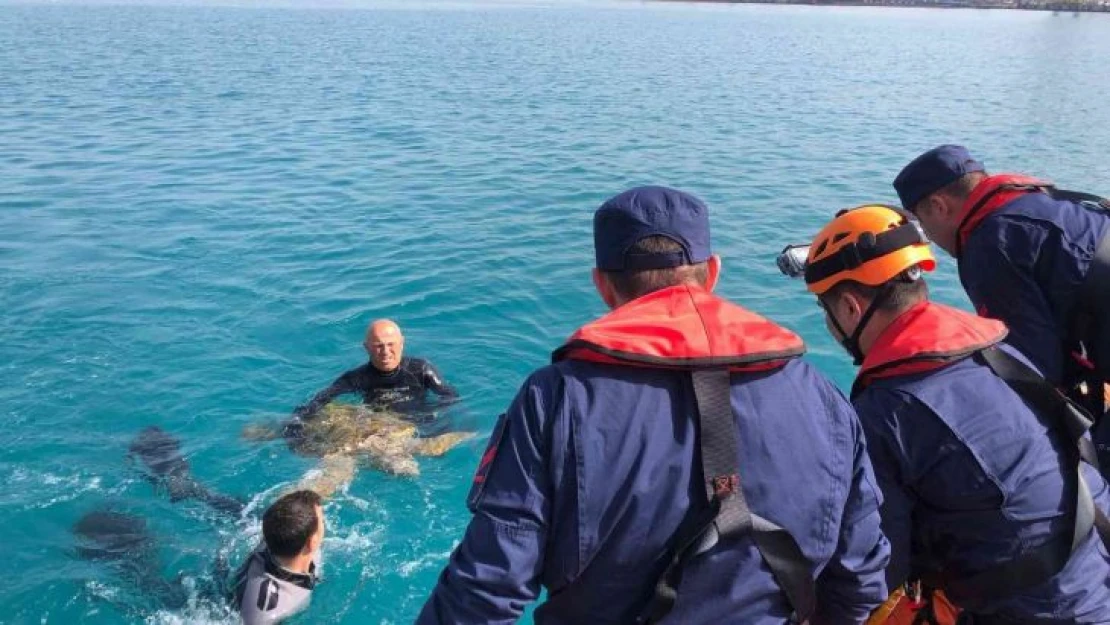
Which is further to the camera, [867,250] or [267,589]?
[267,589]

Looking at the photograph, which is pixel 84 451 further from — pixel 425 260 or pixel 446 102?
pixel 446 102

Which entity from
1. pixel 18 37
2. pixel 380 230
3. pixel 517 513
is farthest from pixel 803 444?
pixel 18 37

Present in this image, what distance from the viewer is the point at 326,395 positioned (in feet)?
25.1

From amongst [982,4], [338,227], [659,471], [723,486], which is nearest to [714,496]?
[723,486]

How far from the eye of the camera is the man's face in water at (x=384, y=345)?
7.46m

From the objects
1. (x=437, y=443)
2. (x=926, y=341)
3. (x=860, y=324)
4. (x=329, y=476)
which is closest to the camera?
(x=926, y=341)

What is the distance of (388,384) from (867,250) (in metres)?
5.66

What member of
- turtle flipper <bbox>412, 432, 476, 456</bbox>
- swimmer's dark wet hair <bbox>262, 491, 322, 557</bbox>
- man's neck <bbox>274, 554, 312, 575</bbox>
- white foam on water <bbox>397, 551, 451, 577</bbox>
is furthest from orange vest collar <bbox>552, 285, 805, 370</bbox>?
turtle flipper <bbox>412, 432, 476, 456</bbox>

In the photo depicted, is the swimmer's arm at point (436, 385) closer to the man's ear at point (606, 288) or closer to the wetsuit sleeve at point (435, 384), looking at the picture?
the wetsuit sleeve at point (435, 384)

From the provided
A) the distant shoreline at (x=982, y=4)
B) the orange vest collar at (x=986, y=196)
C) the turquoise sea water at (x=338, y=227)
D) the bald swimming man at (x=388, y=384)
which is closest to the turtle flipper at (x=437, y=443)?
the turquoise sea water at (x=338, y=227)

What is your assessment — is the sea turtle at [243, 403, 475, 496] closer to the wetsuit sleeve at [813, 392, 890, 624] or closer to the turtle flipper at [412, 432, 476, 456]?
the turtle flipper at [412, 432, 476, 456]

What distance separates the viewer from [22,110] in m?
22.1

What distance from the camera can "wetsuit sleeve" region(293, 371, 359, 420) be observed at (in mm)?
7582

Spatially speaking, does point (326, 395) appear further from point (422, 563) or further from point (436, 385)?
point (422, 563)
